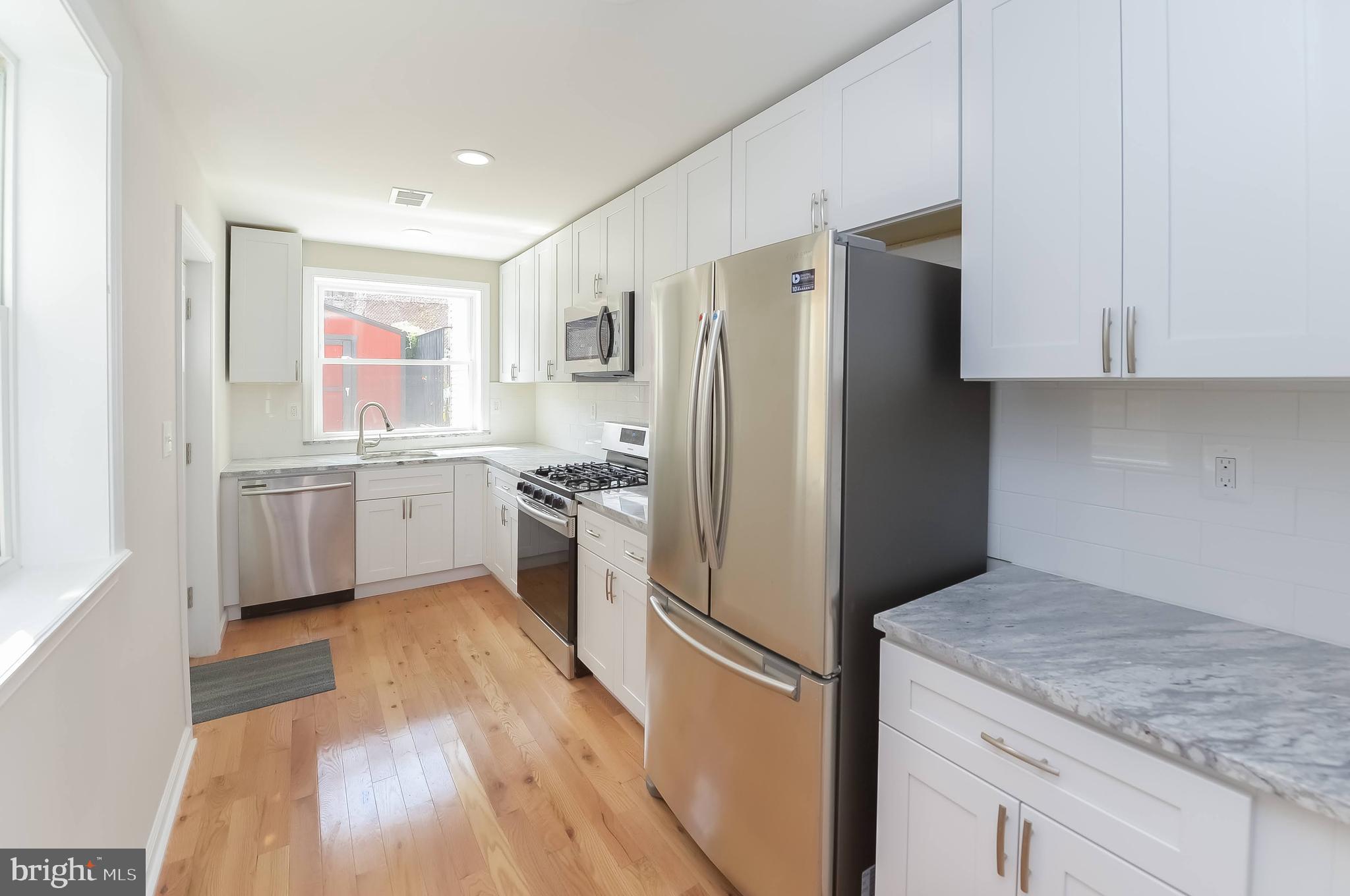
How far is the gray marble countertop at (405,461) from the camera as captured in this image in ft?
12.3

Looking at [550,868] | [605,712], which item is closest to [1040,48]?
[550,868]

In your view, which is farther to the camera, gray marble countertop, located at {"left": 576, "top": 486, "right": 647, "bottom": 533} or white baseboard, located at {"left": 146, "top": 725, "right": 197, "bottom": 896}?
gray marble countertop, located at {"left": 576, "top": 486, "right": 647, "bottom": 533}

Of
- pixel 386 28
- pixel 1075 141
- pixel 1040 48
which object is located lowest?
pixel 1075 141

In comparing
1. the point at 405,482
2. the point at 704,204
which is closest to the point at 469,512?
the point at 405,482

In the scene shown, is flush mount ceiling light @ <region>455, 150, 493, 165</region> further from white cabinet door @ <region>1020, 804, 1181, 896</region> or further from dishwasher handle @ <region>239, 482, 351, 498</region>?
white cabinet door @ <region>1020, 804, 1181, 896</region>

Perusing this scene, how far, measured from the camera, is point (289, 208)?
3607mm

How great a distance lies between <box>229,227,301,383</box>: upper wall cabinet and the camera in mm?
3838

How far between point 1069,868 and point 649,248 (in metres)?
2.62

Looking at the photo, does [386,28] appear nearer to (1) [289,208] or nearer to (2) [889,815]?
(1) [289,208]

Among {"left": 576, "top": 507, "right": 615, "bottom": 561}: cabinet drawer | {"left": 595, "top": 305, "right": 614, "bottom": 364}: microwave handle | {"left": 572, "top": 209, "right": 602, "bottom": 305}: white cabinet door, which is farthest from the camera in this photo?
{"left": 572, "top": 209, "right": 602, "bottom": 305}: white cabinet door

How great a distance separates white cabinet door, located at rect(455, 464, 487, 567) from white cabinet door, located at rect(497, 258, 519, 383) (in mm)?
806

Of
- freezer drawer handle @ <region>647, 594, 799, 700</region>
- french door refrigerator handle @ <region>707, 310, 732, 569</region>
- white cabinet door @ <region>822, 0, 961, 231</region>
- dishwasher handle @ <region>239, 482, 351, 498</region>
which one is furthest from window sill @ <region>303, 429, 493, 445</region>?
white cabinet door @ <region>822, 0, 961, 231</region>

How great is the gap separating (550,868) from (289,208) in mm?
3736

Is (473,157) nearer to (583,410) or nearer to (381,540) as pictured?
(583,410)
